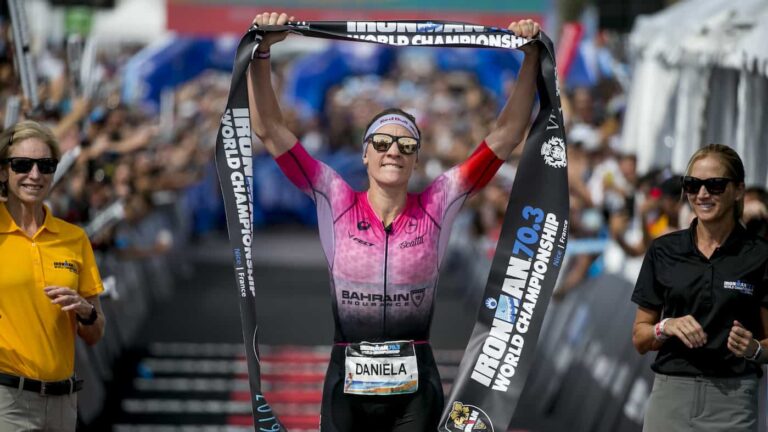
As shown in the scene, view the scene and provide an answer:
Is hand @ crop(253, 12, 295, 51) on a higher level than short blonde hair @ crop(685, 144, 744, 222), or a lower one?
higher

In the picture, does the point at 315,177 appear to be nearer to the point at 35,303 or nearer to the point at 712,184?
the point at 35,303

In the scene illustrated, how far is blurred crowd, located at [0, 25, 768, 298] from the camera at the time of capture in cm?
1087

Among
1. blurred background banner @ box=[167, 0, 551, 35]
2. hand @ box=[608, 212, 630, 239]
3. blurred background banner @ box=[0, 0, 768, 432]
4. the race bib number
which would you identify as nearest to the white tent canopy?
blurred background banner @ box=[0, 0, 768, 432]

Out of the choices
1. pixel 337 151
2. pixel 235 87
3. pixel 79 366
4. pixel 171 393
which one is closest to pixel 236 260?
pixel 235 87

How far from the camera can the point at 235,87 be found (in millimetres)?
5891

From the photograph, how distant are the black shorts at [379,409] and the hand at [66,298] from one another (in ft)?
3.44

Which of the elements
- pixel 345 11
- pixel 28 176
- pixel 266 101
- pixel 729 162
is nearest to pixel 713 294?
pixel 729 162

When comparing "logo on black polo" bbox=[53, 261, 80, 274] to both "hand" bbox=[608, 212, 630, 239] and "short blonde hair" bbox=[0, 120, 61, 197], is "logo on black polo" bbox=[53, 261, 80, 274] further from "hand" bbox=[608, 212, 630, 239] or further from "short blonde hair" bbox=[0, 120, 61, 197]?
"hand" bbox=[608, 212, 630, 239]

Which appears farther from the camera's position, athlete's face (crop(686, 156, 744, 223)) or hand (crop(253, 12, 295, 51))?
hand (crop(253, 12, 295, 51))

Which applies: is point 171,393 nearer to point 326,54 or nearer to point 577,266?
point 577,266

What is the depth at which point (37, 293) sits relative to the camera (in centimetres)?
566

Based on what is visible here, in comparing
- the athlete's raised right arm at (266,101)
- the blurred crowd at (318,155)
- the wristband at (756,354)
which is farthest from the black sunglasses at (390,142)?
the blurred crowd at (318,155)

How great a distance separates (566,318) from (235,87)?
22.9ft

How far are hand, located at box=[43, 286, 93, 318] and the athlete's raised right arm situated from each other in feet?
3.28
